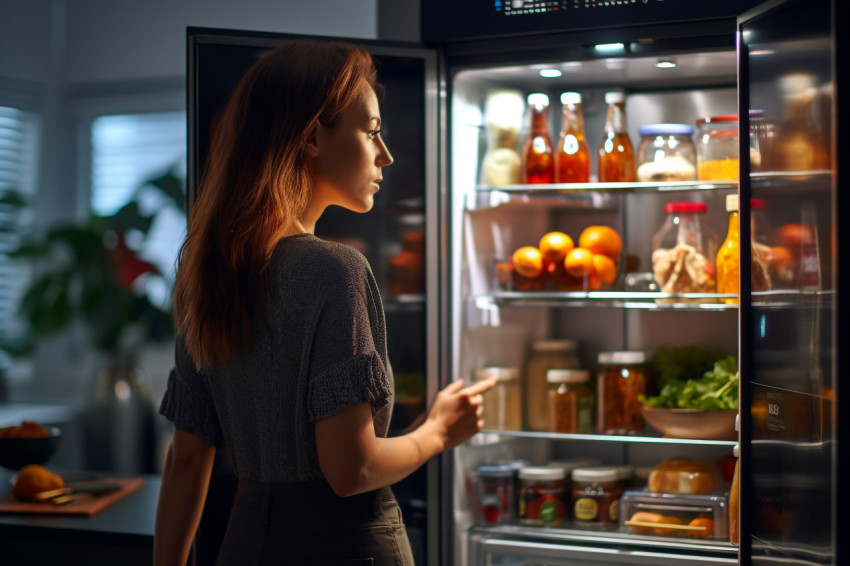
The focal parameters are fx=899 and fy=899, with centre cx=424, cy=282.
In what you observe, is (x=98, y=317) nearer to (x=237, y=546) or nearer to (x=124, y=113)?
(x=124, y=113)

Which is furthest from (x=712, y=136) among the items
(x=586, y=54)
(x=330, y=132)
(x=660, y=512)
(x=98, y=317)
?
(x=98, y=317)

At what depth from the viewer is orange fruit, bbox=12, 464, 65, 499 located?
2.06 meters

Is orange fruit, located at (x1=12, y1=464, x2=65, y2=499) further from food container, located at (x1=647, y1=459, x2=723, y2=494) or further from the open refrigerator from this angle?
food container, located at (x1=647, y1=459, x2=723, y2=494)

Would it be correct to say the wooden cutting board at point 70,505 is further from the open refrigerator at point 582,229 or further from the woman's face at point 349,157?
the woman's face at point 349,157

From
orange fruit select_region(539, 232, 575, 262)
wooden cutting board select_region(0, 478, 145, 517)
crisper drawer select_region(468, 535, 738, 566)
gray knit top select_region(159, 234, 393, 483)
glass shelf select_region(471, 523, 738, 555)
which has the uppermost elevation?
A: orange fruit select_region(539, 232, 575, 262)

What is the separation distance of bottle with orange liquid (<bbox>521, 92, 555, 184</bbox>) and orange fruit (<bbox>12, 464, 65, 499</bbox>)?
1.35 meters

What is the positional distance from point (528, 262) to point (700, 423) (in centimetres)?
57

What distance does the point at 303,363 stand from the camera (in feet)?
3.95

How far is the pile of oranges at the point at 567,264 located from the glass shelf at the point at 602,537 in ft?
1.97

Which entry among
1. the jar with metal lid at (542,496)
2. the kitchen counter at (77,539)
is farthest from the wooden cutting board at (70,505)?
the jar with metal lid at (542,496)

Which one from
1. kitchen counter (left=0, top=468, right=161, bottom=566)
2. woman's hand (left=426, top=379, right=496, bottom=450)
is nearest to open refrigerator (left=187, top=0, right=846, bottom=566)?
kitchen counter (left=0, top=468, right=161, bottom=566)

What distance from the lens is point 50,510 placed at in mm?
1981

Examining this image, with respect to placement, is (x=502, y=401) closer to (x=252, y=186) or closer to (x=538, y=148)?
(x=538, y=148)

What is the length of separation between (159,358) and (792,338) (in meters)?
3.37
